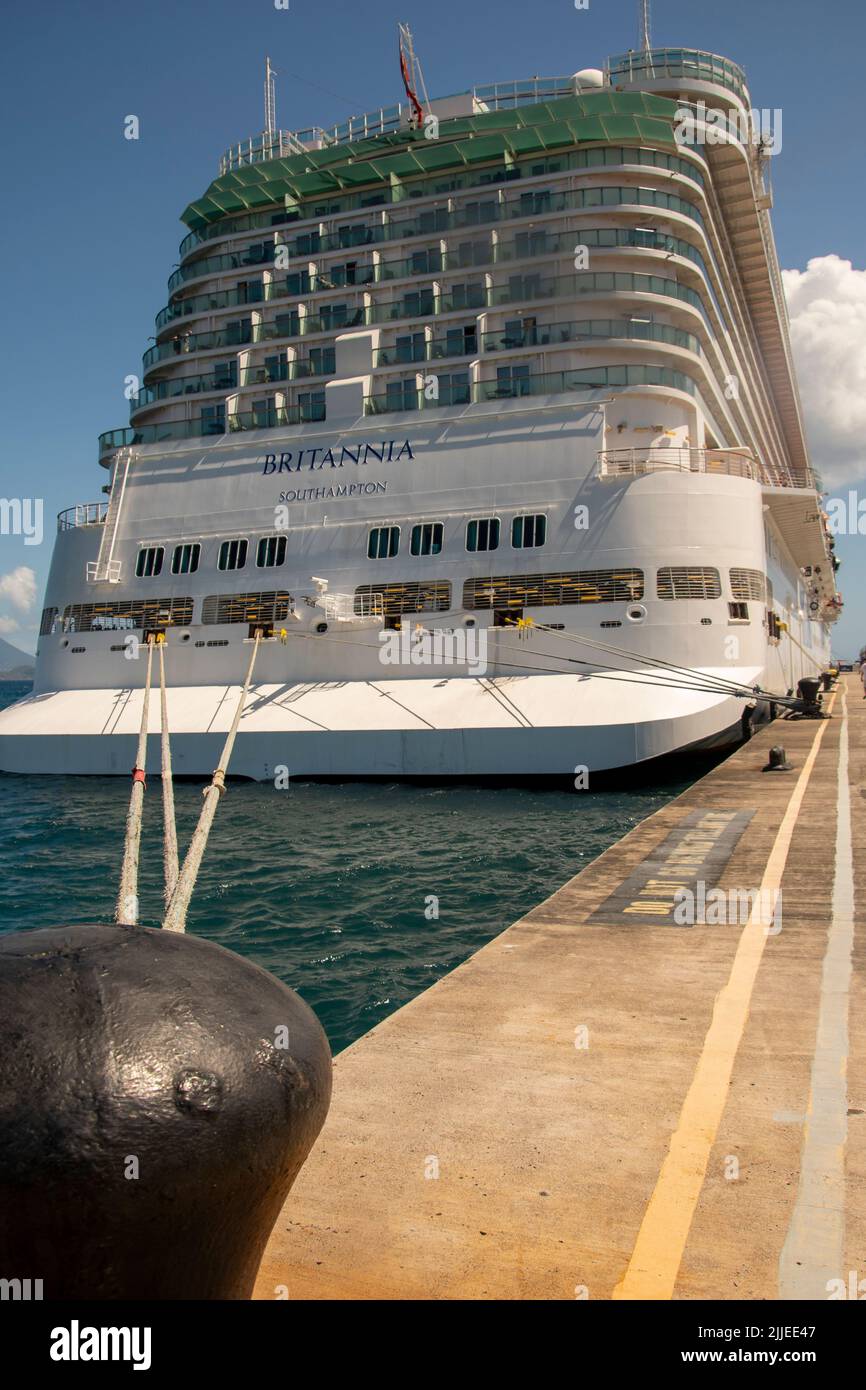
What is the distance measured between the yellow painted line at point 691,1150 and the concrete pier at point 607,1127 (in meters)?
0.01

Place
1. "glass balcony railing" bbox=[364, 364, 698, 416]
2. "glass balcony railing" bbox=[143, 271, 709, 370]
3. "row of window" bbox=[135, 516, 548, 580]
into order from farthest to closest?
"glass balcony railing" bbox=[143, 271, 709, 370]
"glass balcony railing" bbox=[364, 364, 698, 416]
"row of window" bbox=[135, 516, 548, 580]

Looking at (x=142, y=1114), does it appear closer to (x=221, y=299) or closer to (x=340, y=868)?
(x=340, y=868)

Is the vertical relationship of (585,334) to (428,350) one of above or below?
below

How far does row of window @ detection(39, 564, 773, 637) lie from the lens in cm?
2180

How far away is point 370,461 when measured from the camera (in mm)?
24844

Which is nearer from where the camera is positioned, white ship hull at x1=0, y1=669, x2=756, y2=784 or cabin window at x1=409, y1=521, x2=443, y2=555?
white ship hull at x1=0, y1=669, x2=756, y2=784

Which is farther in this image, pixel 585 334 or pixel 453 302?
pixel 453 302

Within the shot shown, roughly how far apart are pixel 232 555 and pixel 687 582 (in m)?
11.7

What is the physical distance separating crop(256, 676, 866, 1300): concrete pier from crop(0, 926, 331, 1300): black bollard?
1193mm

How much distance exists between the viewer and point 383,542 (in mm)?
24234

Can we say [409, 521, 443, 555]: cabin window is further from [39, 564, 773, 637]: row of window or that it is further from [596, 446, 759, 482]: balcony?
[596, 446, 759, 482]: balcony

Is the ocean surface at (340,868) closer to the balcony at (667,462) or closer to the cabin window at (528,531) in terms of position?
the cabin window at (528,531)

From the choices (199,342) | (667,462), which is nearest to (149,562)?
(199,342)

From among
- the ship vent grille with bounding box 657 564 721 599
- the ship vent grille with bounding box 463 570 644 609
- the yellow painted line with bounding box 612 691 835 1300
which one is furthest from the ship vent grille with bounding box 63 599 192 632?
the yellow painted line with bounding box 612 691 835 1300
